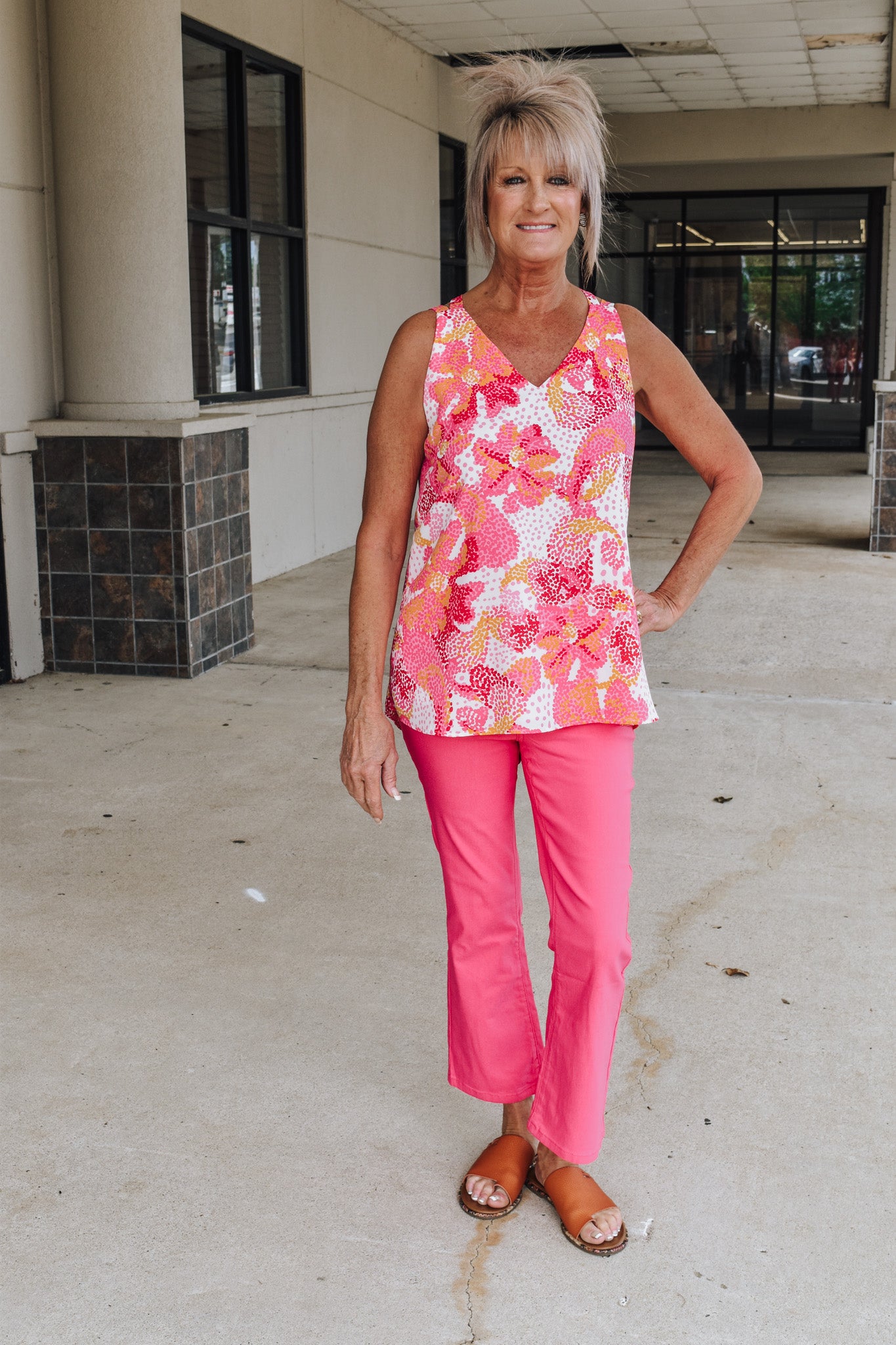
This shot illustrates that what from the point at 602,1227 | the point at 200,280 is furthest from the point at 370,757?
the point at 200,280

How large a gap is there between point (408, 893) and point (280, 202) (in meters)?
6.00

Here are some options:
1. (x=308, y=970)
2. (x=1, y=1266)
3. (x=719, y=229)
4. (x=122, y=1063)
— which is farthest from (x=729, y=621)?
(x=719, y=229)

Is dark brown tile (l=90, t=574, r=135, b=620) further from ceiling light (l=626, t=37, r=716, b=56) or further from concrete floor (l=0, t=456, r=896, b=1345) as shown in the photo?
ceiling light (l=626, t=37, r=716, b=56)

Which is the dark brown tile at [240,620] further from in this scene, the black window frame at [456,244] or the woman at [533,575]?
the black window frame at [456,244]

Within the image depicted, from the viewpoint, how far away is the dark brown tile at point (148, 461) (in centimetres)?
565

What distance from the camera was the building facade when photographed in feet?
18.4

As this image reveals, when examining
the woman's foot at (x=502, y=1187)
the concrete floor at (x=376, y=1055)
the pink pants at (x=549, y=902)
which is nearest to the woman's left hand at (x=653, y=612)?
the pink pants at (x=549, y=902)

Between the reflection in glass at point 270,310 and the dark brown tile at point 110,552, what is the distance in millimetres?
2635

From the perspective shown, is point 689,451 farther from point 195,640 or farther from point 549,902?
point 195,640

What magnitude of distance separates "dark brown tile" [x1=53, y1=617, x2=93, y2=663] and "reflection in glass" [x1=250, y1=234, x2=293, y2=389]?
2732 millimetres

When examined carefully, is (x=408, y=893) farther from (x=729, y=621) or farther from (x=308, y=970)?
(x=729, y=621)

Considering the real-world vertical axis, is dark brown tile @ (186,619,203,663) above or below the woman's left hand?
below

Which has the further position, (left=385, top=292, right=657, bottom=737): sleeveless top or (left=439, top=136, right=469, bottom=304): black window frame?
(left=439, top=136, right=469, bottom=304): black window frame

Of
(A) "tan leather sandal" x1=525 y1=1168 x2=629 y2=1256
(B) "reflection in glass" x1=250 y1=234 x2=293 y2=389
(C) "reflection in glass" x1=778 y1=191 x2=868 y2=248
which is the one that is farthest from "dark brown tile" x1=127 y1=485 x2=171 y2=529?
(C) "reflection in glass" x1=778 y1=191 x2=868 y2=248
